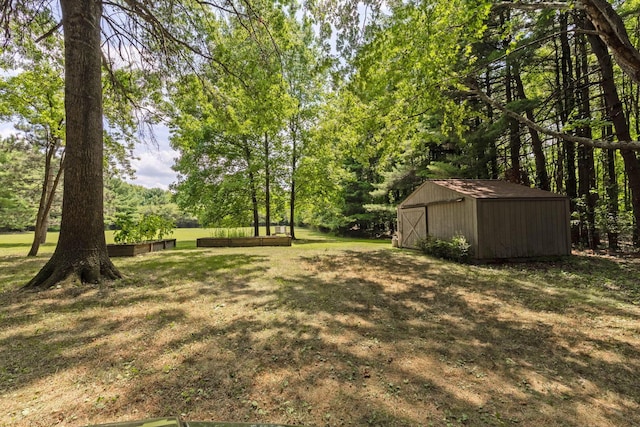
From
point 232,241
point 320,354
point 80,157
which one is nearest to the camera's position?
point 320,354

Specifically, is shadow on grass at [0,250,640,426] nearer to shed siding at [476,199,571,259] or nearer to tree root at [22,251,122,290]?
tree root at [22,251,122,290]

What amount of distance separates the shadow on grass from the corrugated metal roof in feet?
14.9

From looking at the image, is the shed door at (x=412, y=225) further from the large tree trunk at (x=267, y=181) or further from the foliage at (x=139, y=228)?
the foliage at (x=139, y=228)

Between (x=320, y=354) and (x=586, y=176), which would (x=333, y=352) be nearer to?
(x=320, y=354)

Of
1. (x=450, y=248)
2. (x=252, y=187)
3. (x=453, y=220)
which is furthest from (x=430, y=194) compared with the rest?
(x=252, y=187)

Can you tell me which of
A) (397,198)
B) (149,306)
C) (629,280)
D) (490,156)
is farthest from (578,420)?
(397,198)

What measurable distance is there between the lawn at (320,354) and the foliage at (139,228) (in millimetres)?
4985

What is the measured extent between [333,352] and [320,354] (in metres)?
0.16

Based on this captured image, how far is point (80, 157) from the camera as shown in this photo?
613 cm

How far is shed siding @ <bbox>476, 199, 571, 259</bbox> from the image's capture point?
10.5 metres

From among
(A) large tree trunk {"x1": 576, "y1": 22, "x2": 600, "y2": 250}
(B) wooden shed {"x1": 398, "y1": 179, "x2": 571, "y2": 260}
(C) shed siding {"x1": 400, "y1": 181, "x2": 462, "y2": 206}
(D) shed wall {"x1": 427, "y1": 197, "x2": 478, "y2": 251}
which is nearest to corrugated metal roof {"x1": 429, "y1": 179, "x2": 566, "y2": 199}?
(B) wooden shed {"x1": 398, "y1": 179, "x2": 571, "y2": 260}

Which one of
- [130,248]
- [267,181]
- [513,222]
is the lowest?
[130,248]

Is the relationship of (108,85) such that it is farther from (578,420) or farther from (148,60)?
(578,420)

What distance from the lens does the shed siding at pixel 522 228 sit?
1054cm
